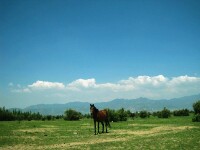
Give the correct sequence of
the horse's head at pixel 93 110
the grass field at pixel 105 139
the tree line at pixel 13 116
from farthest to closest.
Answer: the tree line at pixel 13 116 < the horse's head at pixel 93 110 < the grass field at pixel 105 139

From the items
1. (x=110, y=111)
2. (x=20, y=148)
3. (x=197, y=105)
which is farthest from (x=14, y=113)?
(x=20, y=148)

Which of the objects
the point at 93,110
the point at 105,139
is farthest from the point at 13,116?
the point at 105,139

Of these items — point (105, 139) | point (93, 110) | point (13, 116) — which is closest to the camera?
point (105, 139)

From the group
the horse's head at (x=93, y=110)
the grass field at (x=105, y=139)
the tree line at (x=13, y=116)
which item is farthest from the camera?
the tree line at (x=13, y=116)

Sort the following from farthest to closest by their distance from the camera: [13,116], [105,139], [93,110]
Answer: [13,116] → [93,110] → [105,139]

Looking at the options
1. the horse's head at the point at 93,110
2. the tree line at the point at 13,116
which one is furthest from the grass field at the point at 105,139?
the tree line at the point at 13,116

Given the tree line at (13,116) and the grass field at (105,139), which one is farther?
the tree line at (13,116)

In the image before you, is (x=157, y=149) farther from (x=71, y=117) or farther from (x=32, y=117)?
(x=32, y=117)

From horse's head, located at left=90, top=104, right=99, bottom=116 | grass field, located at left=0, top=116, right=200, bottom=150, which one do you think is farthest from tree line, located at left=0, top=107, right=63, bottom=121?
horse's head, located at left=90, top=104, right=99, bottom=116

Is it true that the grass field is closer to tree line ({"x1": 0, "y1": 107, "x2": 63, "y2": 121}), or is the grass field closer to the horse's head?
the horse's head

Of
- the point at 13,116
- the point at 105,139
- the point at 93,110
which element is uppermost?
the point at 93,110

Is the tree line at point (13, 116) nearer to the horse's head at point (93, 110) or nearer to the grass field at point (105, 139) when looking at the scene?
the grass field at point (105, 139)

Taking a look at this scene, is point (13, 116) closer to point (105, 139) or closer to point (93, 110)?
point (93, 110)

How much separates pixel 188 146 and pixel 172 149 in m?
1.81
